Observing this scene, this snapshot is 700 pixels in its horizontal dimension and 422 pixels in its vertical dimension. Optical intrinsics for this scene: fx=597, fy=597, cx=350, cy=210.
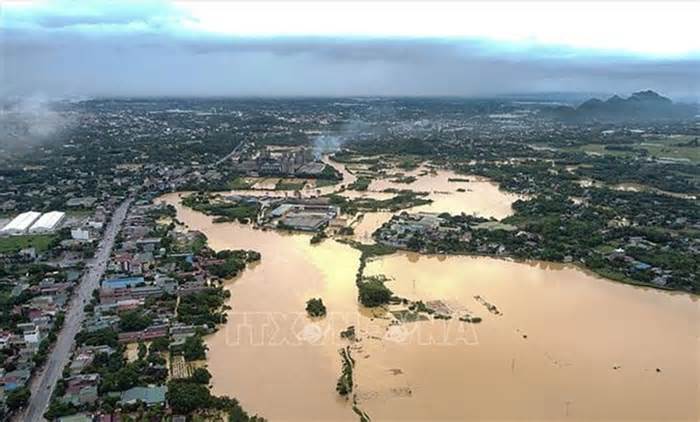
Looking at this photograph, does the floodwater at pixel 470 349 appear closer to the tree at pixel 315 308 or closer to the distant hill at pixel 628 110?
the tree at pixel 315 308

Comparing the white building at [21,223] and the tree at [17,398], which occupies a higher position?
the white building at [21,223]

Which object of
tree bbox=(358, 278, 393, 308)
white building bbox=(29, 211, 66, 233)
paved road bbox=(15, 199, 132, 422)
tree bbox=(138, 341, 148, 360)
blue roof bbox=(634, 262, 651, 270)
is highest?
blue roof bbox=(634, 262, 651, 270)

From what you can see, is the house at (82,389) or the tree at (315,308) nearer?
the house at (82,389)

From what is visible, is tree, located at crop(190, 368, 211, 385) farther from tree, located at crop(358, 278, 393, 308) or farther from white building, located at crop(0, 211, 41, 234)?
white building, located at crop(0, 211, 41, 234)

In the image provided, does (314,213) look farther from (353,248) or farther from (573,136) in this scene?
(573,136)

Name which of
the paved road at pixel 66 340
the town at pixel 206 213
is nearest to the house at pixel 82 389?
the town at pixel 206 213

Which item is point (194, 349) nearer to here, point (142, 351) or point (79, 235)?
point (142, 351)

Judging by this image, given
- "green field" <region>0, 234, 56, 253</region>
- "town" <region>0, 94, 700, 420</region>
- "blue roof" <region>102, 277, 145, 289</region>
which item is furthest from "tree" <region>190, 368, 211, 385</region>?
"green field" <region>0, 234, 56, 253</region>
